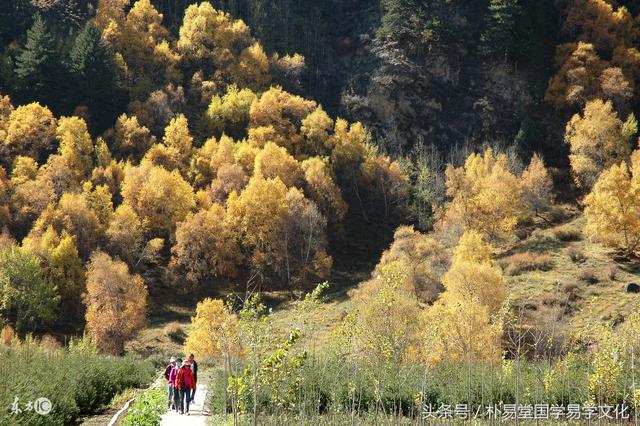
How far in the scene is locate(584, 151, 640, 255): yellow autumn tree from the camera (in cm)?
6819

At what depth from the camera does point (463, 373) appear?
27594 millimetres

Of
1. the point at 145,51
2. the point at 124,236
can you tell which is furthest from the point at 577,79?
the point at 145,51

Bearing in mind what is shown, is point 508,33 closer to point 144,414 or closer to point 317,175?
point 317,175

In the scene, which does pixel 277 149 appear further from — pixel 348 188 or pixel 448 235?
pixel 448 235

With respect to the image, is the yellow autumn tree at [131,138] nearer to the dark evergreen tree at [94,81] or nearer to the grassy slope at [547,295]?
the dark evergreen tree at [94,81]

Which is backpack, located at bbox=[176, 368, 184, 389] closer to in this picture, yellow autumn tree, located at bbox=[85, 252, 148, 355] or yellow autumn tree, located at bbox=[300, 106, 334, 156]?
yellow autumn tree, located at bbox=[85, 252, 148, 355]

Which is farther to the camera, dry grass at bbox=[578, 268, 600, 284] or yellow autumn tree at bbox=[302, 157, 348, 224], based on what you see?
yellow autumn tree at bbox=[302, 157, 348, 224]

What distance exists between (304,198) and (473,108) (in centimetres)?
4329

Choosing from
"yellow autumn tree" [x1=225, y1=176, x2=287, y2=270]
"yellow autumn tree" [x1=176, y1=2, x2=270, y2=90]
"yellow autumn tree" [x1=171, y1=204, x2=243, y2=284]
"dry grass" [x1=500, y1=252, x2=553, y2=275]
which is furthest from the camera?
"yellow autumn tree" [x1=176, y1=2, x2=270, y2=90]

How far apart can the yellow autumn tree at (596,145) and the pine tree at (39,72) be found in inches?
3172

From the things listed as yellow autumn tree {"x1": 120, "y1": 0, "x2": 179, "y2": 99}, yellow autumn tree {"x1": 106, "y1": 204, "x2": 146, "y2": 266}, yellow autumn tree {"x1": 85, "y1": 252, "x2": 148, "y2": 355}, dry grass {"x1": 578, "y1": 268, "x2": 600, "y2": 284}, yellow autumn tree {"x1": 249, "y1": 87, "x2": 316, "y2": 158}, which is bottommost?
yellow autumn tree {"x1": 85, "y1": 252, "x2": 148, "y2": 355}

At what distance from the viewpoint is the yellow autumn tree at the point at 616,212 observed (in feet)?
224

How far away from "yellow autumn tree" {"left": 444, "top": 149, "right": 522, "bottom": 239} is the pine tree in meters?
63.5

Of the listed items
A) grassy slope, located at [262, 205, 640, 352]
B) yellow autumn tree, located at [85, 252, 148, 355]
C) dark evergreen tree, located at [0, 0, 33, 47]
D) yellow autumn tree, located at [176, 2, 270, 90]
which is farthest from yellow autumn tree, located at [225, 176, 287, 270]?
dark evergreen tree, located at [0, 0, 33, 47]
